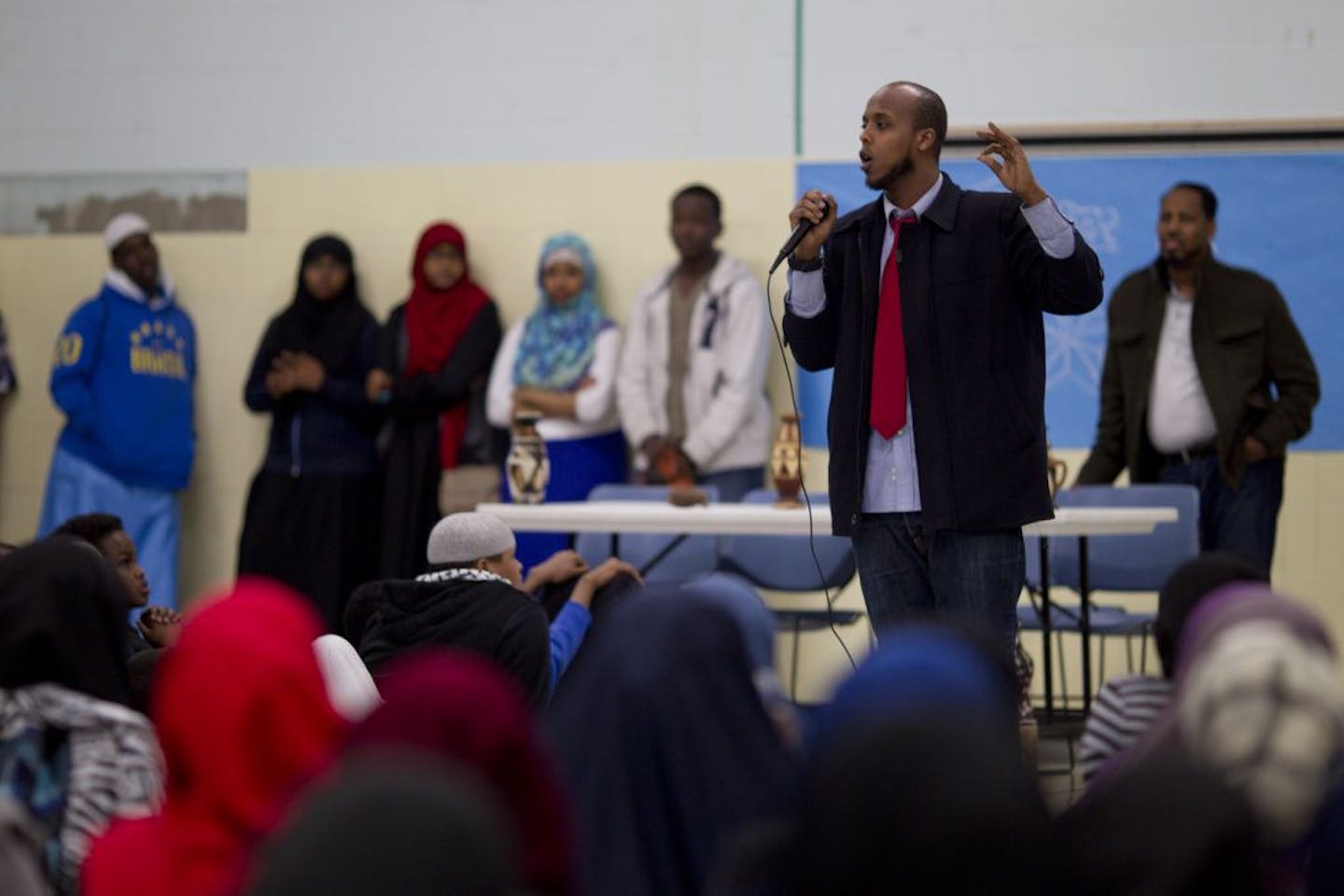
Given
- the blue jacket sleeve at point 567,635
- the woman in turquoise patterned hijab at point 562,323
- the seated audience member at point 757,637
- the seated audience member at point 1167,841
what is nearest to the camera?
the seated audience member at point 1167,841

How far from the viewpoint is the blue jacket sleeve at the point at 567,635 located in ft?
13.9

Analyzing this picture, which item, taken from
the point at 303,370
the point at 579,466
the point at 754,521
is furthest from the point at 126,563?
the point at 303,370

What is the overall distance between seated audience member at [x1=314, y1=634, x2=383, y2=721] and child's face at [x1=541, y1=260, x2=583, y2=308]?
393 centimetres

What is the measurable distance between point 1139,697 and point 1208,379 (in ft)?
11.9

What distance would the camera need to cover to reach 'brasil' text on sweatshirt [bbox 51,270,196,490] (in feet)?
24.9

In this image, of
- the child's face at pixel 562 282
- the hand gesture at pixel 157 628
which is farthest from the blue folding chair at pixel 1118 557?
the hand gesture at pixel 157 628

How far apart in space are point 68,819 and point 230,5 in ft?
20.0

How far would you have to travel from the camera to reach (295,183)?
25.9 feet

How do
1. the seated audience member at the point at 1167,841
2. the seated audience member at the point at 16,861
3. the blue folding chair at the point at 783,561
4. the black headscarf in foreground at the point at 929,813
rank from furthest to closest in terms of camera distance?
the blue folding chair at the point at 783,561 → the seated audience member at the point at 16,861 → the seated audience member at the point at 1167,841 → the black headscarf in foreground at the point at 929,813

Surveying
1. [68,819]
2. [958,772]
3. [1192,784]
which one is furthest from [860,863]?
[68,819]

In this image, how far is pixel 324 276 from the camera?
7.64 meters

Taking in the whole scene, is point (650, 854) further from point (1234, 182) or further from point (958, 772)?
point (1234, 182)

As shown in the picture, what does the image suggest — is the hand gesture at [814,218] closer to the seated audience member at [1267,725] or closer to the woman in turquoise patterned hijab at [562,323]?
the seated audience member at [1267,725]

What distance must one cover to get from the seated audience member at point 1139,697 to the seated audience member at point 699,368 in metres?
4.17
